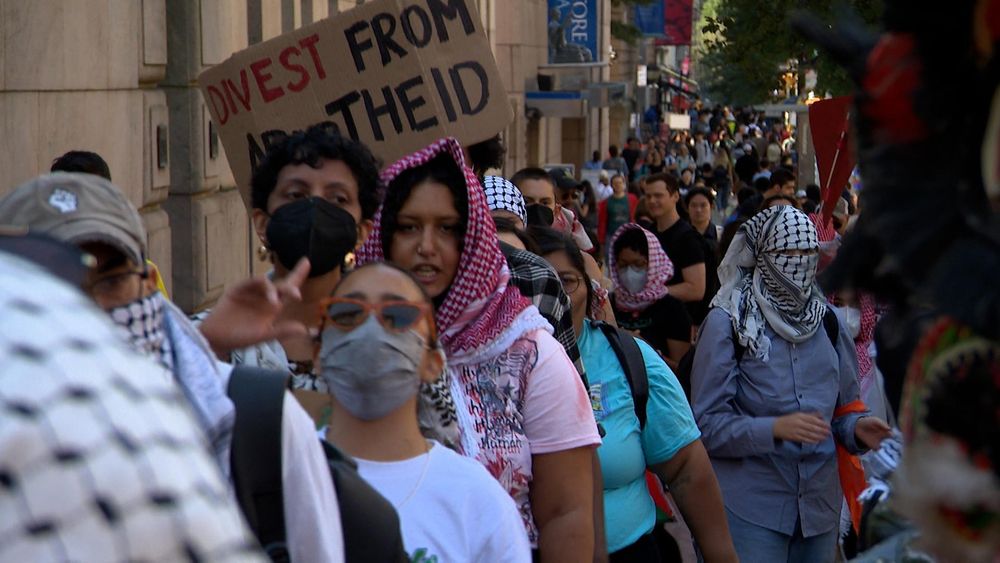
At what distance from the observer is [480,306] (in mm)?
4047

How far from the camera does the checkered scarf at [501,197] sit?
6.12m

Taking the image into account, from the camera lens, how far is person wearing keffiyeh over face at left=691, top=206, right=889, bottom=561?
6156mm

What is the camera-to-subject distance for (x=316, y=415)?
353cm

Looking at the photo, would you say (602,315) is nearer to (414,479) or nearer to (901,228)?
(414,479)

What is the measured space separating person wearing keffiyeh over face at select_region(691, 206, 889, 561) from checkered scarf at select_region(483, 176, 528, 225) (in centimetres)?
86

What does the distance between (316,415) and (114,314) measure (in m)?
1.07

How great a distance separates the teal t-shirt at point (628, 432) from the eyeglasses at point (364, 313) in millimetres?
1519

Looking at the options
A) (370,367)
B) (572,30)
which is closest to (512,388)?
(370,367)

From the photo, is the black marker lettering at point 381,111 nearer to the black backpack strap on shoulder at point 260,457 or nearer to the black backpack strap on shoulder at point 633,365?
the black backpack strap on shoulder at point 633,365

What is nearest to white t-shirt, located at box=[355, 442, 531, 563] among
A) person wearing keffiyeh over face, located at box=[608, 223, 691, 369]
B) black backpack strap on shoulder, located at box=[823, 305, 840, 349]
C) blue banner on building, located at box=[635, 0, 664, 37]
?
→ black backpack strap on shoulder, located at box=[823, 305, 840, 349]

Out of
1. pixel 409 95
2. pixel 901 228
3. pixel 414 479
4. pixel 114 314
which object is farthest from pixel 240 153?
pixel 901 228

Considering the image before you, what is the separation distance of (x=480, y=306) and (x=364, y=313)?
727mm

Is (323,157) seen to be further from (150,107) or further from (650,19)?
(650,19)

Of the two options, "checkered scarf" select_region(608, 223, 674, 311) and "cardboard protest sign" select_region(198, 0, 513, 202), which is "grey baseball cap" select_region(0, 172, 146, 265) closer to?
"cardboard protest sign" select_region(198, 0, 513, 202)
